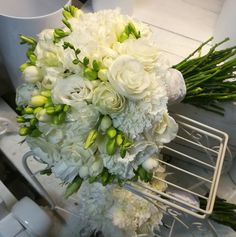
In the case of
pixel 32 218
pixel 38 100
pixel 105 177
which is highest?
pixel 38 100

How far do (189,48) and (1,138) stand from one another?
0.60m

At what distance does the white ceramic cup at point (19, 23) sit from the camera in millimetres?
678

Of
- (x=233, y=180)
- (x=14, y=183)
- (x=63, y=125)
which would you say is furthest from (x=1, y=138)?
(x=233, y=180)

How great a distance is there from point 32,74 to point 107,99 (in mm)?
130

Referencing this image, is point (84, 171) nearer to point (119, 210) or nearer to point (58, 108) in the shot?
→ point (58, 108)

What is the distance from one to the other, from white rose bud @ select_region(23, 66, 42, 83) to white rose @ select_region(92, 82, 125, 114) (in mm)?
101

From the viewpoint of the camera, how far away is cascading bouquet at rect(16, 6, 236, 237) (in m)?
0.44

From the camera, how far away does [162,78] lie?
19.0 inches

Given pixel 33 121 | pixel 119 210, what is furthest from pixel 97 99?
pixel 119 210

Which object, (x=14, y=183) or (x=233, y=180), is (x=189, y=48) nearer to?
(x=233, y=180)

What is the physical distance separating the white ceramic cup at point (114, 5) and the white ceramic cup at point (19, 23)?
0.08 m

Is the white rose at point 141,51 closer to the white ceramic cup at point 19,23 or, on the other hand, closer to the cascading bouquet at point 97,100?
the cascading bouquet at point 97,100

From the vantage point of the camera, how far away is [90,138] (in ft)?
1.46

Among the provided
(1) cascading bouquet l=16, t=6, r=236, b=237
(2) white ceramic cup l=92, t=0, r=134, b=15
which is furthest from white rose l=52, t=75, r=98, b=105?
(2) white ceramic cup l=92, t=0, r=134, b=15
